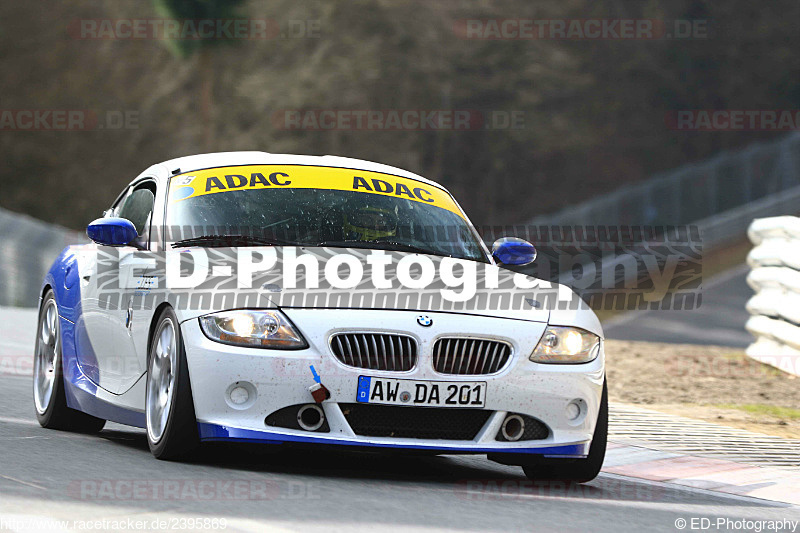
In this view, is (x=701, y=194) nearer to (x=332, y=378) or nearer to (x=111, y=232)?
(x=111, y=232)

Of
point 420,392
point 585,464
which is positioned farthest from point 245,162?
point 585,464

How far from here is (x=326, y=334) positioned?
571 centimetres

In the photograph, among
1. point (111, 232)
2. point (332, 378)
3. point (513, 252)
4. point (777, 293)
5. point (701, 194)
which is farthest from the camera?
point (701, 194)

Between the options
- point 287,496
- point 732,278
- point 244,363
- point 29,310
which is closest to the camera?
point 287,496

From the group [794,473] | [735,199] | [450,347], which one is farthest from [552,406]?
[735,199]

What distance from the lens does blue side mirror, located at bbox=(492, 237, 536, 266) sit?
7.41 m

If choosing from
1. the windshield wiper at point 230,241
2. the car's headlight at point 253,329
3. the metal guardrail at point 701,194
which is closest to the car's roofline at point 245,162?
the windshield wiper at point 230,241

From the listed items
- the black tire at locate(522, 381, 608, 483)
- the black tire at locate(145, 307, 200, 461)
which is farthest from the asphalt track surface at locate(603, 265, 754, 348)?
the black tire at locate(145, 307, 200, 461)

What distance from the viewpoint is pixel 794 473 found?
7.57 metres

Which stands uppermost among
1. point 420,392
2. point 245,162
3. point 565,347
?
point 245,162

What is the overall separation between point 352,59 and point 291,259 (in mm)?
41484

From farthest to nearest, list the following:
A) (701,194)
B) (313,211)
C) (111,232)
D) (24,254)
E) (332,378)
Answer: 1. (701,194)
2. (24,254)
3. (313,211)
4. (111,232)
5. (332,378)

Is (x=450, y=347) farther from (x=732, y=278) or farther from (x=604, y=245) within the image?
(x=604, y=245)

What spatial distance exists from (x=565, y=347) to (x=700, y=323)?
15083 millimetres
